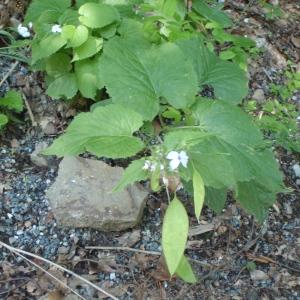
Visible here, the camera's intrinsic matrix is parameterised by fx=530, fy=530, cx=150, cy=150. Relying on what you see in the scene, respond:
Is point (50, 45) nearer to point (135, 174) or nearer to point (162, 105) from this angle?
point (162, 105)

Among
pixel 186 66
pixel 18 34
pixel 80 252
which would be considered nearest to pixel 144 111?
pixel 186 66

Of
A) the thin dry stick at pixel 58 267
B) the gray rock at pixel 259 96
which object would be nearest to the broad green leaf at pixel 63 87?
the thin dry stick at pixel 58 267

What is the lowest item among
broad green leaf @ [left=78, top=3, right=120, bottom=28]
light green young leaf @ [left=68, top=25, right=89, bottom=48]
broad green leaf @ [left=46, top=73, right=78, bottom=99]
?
broad green leaf @ [left=46, top=73, right=78, bottom=99]

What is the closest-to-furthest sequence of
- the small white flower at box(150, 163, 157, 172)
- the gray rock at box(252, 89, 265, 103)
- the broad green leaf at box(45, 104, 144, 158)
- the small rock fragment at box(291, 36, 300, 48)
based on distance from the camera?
the small white flower at box(150, 163, 157, 172), the broad green leaf at box(45, 104, 144, 158), the gray rock at box(252, 89, 265, 103), the small rock fragment at box(291, 36, 300, 48)

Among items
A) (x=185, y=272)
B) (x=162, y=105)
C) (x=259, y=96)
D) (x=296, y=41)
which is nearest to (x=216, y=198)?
(x=185, y=272)

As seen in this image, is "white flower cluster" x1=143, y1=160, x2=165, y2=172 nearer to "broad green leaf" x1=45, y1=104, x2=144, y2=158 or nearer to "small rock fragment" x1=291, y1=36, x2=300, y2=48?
"broad green leaf" x1=45, y1=104, x2=144, y2=158

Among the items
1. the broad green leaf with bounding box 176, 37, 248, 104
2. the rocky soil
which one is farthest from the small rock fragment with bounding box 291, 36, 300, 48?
the broad green leaf with bounding box 176, 37, 248, 104
